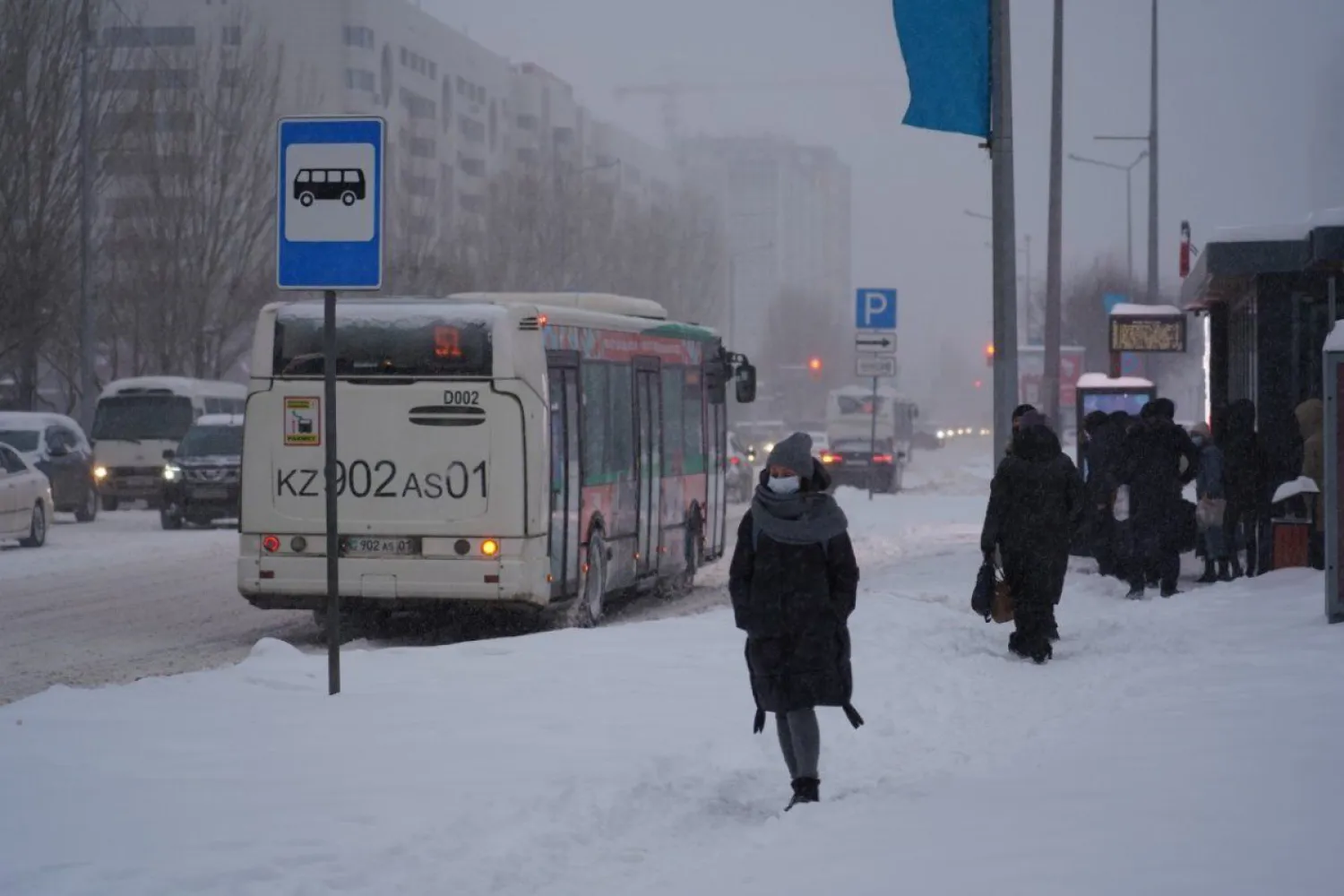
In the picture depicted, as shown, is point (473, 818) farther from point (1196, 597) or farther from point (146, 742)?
point (1196, 597)

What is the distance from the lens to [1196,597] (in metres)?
17.9

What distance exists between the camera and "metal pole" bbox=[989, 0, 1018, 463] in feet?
62.7

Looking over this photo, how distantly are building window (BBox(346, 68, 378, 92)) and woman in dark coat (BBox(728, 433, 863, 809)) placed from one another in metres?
106

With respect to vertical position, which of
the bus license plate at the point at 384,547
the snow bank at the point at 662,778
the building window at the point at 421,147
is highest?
the building window at the point at 421,147

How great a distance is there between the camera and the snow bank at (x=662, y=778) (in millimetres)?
6906

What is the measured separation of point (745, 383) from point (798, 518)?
14.8 m

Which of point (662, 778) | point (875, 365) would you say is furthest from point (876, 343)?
point (662, 778)

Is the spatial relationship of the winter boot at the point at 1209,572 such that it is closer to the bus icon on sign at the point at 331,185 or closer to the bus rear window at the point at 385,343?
the bus rear window at the point at 385,343

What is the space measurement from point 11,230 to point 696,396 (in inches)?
893

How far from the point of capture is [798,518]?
8.62 meters

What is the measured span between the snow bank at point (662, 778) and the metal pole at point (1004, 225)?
6.43 m

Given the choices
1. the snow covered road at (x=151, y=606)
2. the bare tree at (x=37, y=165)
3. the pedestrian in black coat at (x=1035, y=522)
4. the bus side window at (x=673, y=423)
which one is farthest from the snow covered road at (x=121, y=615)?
the bare tree at (x=37, y=165)

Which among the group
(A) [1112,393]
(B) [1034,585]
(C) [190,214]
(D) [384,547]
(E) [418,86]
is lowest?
(B) [1034,585]

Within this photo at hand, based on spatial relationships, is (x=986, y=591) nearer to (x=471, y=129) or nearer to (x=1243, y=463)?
(x=1243, y=463)
